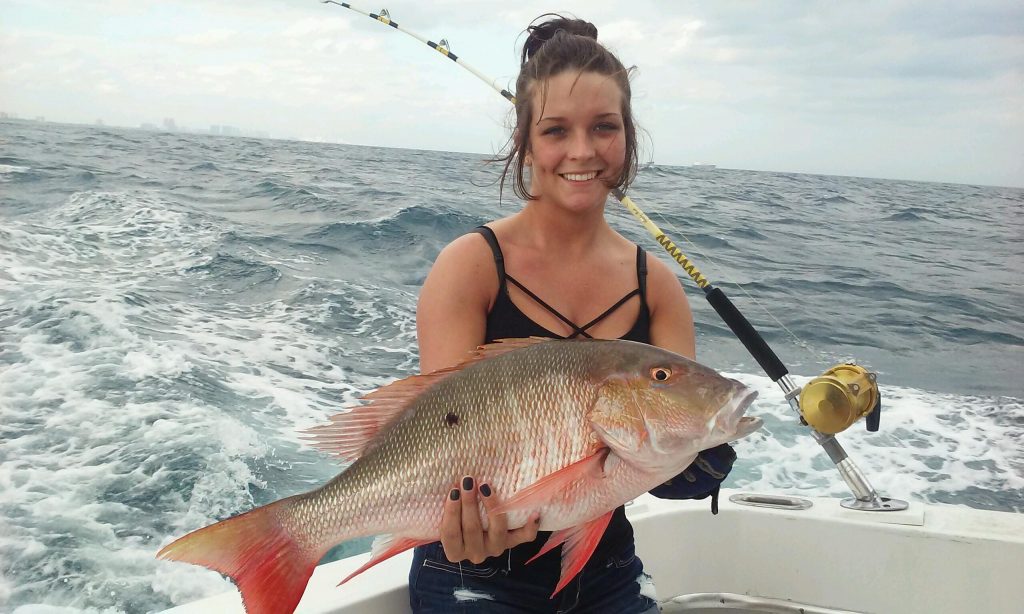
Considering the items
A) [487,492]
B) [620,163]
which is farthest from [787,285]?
[487,492]

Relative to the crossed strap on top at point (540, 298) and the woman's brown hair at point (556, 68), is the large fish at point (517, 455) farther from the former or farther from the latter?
the woman's brown hair at point (556, 68)

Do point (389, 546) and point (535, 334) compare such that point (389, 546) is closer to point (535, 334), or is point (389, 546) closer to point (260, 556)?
point (260, 556)

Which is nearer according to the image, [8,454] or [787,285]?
[8,454]

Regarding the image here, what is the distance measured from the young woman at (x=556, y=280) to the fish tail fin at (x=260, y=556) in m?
0.41


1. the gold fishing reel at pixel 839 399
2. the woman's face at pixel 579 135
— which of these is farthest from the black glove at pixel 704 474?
the woman's face at pixel 579 135

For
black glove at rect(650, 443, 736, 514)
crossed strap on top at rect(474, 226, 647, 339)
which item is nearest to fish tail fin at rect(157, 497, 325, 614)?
crossed strap on top at rect(474, 226, 647, 339)

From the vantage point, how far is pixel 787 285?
1002 centimetres

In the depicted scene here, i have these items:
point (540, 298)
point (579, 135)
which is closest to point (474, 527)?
point (540, 298)

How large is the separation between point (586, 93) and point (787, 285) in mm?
8758

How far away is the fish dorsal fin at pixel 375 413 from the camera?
1.69 m

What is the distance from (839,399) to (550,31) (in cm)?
147

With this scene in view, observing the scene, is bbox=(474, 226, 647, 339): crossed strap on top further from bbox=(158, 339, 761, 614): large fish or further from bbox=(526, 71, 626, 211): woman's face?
bbox=(158, 339, 761, 614): large fish

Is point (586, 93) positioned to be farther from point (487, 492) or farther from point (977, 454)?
point (977, 454)

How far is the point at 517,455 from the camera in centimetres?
154
